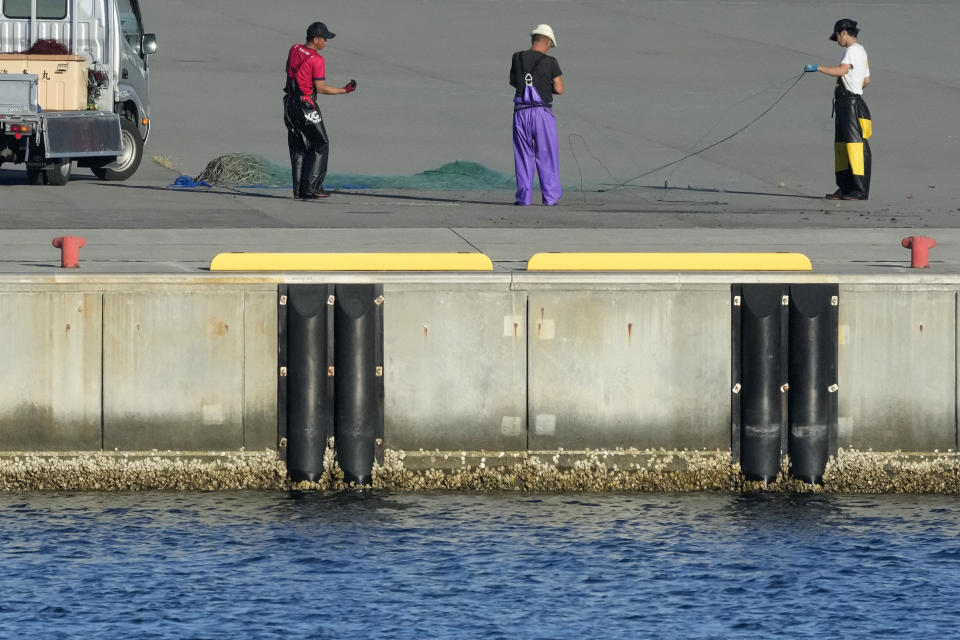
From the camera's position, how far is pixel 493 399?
43.9 ft

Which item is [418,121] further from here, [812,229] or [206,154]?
[812,229]

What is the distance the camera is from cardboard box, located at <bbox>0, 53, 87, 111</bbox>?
21.7 metres

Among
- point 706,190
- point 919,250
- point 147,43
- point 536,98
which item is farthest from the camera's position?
point 147,43

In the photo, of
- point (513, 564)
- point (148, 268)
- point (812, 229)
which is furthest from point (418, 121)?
point (513, 564)

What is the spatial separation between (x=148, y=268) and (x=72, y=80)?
812 cm

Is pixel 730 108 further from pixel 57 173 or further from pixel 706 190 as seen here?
pixel 57 173

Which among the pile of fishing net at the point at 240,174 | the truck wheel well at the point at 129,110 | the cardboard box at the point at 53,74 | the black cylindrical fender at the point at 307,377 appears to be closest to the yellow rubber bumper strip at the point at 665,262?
the black cylindrical fender at the point at 307,377

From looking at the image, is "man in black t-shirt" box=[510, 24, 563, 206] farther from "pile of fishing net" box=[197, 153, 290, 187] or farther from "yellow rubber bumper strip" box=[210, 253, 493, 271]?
"yellow rubber bumper strip" box=[210, 253, 493, 271]

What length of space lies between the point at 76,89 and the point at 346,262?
8.94m

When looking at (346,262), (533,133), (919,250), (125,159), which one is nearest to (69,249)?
A: (346,262)

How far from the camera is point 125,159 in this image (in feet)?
77.3

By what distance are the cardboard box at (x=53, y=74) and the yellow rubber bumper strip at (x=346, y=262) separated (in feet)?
28.0

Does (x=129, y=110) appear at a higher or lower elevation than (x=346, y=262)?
higher

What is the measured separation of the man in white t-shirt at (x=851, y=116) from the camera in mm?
20609
